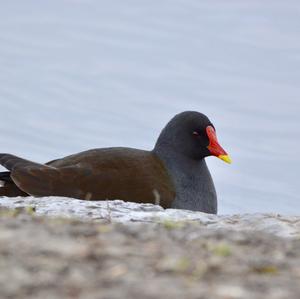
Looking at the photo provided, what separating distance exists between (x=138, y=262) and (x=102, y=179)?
495cm

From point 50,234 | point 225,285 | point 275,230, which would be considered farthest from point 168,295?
point 275,230

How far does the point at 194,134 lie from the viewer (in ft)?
34.0

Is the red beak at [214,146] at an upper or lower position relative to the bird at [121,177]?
upper

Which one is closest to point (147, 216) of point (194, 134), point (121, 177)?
point (121, 177)

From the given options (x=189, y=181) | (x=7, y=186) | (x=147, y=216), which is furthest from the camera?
(x=189, y=181)

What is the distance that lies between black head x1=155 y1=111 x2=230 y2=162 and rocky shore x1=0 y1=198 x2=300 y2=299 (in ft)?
15.6

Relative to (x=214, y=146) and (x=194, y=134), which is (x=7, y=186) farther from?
(x=214, y=146)

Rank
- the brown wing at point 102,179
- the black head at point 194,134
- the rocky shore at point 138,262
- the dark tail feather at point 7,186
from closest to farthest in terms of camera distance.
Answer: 1. the rocky shore at point 138,262
2. the brown wing at point 102,179
3. the dark tail feather at point 7,186
4. the black head at point 194,134

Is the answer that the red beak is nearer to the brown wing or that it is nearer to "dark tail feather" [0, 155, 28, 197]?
the brown wing

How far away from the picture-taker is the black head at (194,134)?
33.8ft

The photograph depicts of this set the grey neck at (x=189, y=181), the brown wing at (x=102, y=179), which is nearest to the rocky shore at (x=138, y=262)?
the brown wing at (x=102, y=179)

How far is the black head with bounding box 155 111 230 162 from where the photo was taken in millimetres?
10305

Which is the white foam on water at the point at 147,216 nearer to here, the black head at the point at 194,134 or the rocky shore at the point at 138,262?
the rocky shore at the point at 138,262

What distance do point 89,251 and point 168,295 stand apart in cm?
72
